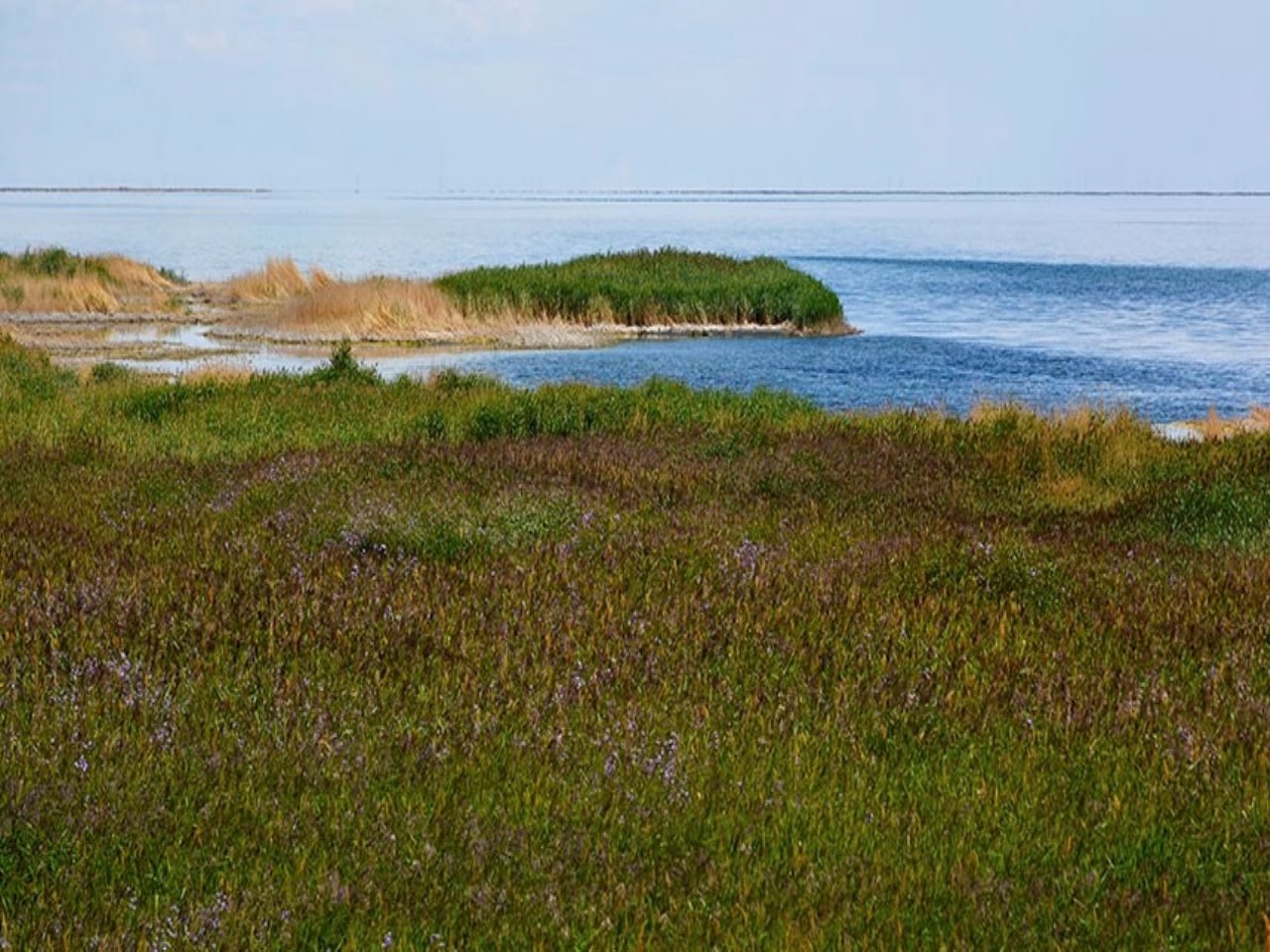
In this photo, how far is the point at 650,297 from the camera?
5850 cm

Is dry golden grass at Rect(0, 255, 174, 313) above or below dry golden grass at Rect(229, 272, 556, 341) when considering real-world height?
above

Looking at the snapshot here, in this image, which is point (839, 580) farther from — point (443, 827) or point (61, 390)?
point (61, 390)

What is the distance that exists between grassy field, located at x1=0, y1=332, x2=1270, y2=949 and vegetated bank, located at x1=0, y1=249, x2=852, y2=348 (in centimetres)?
4044

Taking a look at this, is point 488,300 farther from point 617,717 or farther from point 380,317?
point 617,717

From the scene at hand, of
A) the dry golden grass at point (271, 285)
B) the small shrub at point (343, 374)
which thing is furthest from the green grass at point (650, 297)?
the small shrub at point (343, 374)

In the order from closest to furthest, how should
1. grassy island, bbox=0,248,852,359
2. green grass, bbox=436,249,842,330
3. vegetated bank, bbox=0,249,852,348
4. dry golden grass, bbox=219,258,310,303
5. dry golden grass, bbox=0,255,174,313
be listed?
grassy island, bbox=0,248,852,359 → vegetated bank, bbox=0,249,852,348 → dry golden grass, bbox=0,255,174,313 → green grass, bbox=436,249,842,330 → dry golden grass, bbox=219,258,310,303

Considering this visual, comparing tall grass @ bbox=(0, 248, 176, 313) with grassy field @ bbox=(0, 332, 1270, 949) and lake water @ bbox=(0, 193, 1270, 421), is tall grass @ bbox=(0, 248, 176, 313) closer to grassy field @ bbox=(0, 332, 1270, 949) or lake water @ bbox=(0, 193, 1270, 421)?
lake water @ bbox=(0, 193, 1270, 421)

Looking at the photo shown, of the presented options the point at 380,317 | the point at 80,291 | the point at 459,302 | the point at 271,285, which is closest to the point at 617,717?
the point at 380,317

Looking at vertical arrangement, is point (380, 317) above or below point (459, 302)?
below

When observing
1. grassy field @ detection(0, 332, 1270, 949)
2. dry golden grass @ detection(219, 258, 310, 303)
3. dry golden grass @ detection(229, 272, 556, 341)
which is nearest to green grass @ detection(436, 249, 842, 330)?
dry golden grass @ detection(229, 272, 556, 341)

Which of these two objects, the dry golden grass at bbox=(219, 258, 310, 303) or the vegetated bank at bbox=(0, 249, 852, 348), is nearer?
the vegetated bank at bbox=(0, 249, 852, 348)

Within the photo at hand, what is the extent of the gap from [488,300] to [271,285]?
13516 mm

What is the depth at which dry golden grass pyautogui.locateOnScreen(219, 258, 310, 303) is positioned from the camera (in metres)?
62.5

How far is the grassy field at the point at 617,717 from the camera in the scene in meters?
4.50
